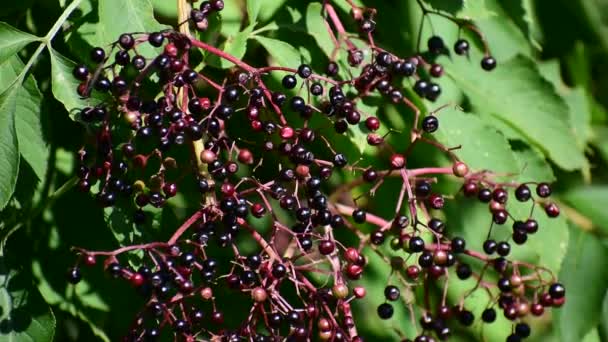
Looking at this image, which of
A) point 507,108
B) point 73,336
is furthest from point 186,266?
point 507,108

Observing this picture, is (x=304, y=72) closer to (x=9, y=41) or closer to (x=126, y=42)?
(x=126, y=42)

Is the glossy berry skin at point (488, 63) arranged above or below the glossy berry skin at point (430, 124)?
below

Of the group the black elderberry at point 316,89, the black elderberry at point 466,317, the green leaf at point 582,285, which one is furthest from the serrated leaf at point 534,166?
the black elderberry at point 316,89

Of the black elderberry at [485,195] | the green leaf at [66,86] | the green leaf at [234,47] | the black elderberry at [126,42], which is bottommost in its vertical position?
the black elderberry at [485,195]

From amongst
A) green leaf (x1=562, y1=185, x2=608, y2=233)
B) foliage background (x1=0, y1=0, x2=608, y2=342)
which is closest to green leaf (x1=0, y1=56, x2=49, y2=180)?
foliage background (x1=0, y1=0, x2=608, y2=342)

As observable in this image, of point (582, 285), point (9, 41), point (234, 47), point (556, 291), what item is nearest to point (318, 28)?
point (234, 47)

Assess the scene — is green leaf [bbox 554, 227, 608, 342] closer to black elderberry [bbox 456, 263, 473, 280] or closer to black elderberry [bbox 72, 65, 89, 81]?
black elderberry [bbox 456, 263, 473, 280]

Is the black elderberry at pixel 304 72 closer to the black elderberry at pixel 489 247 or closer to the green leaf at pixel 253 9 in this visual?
the green leaf at pixel 253 9
